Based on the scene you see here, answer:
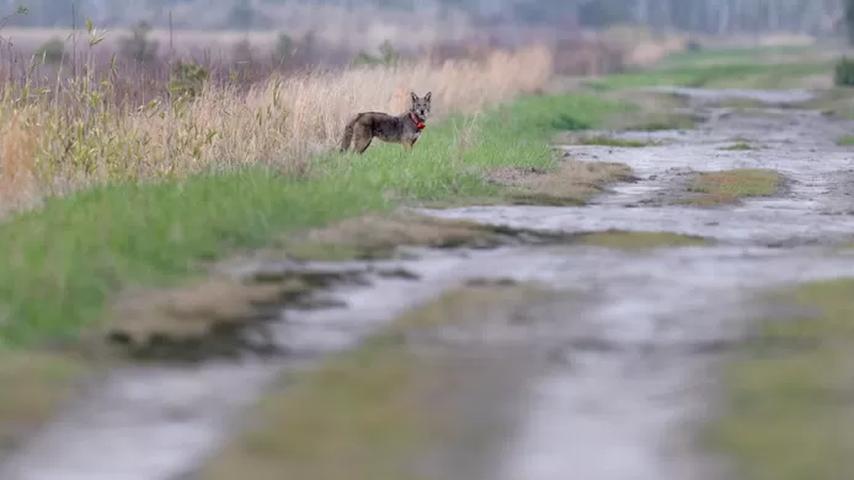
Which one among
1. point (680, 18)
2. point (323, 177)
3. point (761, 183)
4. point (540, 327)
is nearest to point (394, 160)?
point (323, 177)

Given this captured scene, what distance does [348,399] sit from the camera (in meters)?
8.51

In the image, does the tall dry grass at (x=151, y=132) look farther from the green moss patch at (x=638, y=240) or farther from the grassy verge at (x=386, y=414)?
the grassy verge at (x=386, y=414)

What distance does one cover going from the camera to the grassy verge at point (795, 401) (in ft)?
24.2

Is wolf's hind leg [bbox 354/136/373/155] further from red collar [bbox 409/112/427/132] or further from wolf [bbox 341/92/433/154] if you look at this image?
red collar [bbox 409/112/427/132]

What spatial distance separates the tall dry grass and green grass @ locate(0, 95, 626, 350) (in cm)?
73

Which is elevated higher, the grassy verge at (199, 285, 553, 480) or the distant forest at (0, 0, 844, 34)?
the grassy verge at (199, 285, 553, 480)

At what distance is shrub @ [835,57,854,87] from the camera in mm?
50219

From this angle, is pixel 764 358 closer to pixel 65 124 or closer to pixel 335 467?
pixel 335 467

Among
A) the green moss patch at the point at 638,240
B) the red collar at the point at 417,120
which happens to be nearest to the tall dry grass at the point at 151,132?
the red collar at the point at 417,120

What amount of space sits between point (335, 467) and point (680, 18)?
140220 millimetres

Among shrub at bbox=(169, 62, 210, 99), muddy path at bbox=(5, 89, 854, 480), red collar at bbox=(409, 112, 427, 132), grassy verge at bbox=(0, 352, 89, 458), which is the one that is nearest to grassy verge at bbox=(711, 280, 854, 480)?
muddy path at bbox=(5, 89, 854, 480)

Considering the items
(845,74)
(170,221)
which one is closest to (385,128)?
(170,221)

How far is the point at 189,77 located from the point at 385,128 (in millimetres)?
4373

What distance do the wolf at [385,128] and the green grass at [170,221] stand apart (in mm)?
306
